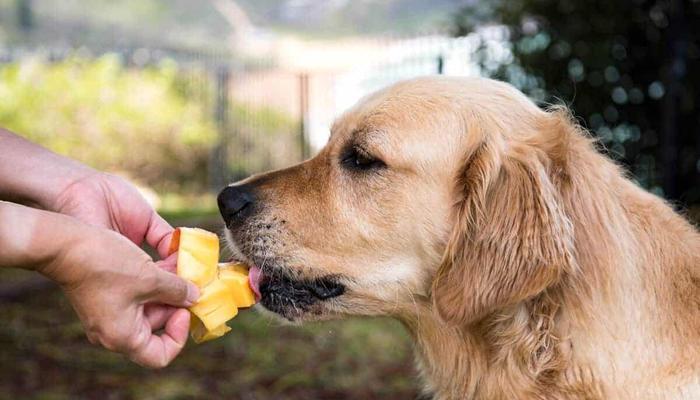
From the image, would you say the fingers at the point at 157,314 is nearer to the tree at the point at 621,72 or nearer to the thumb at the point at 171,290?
the thumb at the point at 171,290

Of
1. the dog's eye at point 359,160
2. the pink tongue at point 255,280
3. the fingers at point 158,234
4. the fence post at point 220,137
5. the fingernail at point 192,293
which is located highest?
the dog's eye at point 359,160

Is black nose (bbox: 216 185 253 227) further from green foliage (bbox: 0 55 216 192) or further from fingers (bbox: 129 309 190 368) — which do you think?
green foliage (bbox: 0 55 216 192)

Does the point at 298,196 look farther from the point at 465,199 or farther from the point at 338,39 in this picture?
the point at 338,39

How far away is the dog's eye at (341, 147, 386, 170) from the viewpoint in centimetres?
324

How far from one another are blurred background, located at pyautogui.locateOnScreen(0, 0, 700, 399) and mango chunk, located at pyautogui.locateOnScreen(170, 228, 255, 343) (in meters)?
1.36

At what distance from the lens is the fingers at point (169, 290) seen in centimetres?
240

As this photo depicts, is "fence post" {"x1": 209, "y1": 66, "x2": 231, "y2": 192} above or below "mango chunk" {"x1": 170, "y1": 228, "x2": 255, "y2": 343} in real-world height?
below

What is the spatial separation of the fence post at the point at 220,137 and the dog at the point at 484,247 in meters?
16.5

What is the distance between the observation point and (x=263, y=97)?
20812mm

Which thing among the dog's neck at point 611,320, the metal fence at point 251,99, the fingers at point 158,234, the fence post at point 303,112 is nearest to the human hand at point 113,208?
the fingers at point 158,234

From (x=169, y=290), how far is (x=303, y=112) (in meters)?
17.7

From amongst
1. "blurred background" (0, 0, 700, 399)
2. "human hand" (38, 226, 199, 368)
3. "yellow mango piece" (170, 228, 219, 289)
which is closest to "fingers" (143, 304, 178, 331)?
"human hand" (38, 226, 199, 368)

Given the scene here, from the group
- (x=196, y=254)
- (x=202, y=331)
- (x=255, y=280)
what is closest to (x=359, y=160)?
(x=255, y=280)

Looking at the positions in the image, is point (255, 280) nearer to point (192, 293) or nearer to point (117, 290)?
point (192, 293)
